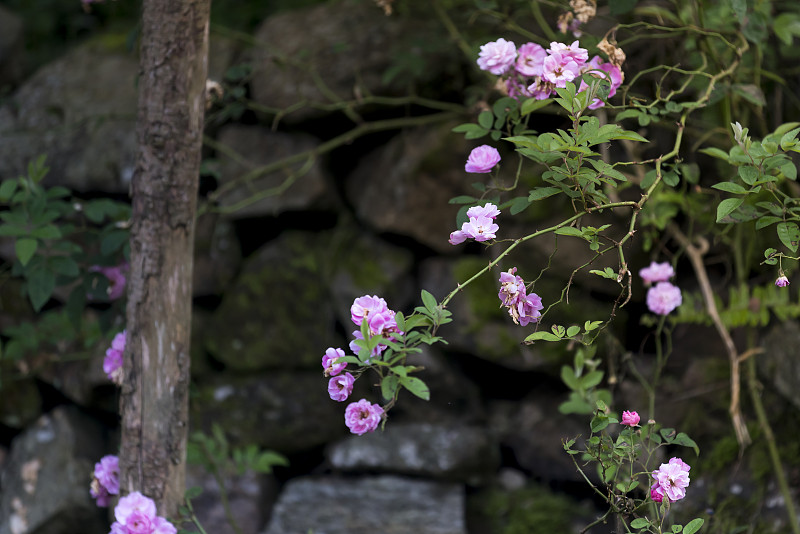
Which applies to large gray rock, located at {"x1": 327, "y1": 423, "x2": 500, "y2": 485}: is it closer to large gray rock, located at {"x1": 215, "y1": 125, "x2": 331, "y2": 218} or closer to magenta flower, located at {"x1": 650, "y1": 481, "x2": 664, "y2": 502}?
large gray rock, located at {"x1": 215, "y1": 125, "x2": 331, "y2": 218}

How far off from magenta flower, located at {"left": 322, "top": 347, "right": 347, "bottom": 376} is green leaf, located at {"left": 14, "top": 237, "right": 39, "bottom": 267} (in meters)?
0.94

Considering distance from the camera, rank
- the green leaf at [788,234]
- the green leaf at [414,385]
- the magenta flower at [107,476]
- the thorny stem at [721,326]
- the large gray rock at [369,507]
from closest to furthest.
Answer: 1. the green leaf at [414,385]
2. the green leaf at [788,234]
3. the magenta flower at [107,476]
4. the thorny stem at [721,326]
5. the large gray rock at [369,507]

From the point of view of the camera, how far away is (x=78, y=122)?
255 cm

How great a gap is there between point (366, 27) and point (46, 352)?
156 cm

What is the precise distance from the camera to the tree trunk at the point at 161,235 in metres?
1.58

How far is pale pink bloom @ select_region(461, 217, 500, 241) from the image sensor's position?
3.91 ft

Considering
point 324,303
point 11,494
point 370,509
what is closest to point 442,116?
point 324,303

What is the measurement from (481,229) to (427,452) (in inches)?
50.7

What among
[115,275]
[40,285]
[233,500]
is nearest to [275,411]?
[233,500]

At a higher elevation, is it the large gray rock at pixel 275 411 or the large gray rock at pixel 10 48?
the large gray rock at pixel 10 48

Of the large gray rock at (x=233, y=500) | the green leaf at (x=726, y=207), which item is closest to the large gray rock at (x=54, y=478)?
the large gray rock at (x=233, y=500)

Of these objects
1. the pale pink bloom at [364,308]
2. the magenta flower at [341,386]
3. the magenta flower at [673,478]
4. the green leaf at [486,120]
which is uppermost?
the green leaf at [486,120]

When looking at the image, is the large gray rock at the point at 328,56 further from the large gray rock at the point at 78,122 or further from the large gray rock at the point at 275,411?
the large gray rock at the point at 275,411

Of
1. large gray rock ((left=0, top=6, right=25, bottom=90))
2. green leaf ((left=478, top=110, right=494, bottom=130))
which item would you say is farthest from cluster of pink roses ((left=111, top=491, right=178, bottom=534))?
large gray rock ((left=0, top=6, right=25, bottom=90))
